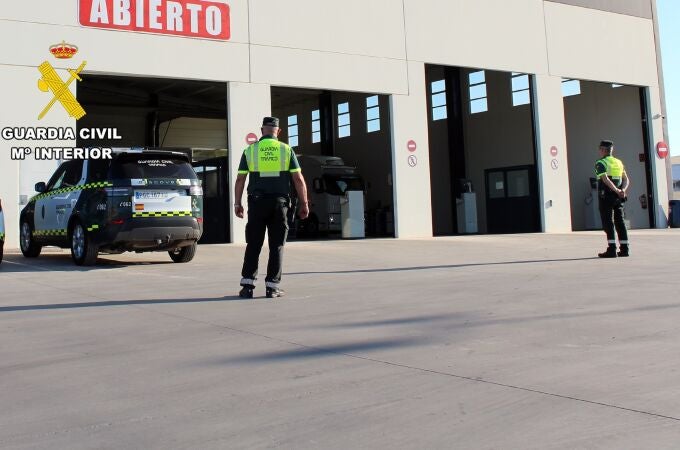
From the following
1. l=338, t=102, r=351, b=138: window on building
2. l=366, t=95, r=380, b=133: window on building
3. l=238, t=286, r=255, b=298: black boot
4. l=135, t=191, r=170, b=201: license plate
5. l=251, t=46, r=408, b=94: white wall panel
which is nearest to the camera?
l=238, t=286, r=255, b=298: black boot

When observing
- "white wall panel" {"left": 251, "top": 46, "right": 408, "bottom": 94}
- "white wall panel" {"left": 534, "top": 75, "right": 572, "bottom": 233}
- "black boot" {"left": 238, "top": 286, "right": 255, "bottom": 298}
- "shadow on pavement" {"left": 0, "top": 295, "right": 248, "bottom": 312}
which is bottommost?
"shadow on pavement" {"left": 0, "top": 295, "right": 248, "bottom": 312}

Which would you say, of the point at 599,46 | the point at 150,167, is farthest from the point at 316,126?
the point at 150,167

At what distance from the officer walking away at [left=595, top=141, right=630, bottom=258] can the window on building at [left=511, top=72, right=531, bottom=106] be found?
1750cm

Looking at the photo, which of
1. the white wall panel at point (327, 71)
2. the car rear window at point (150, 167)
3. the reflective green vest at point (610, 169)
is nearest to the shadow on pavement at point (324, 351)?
the car rear window at point (150, 167)

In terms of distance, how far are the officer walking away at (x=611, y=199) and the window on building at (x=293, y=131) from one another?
2738 centimetres

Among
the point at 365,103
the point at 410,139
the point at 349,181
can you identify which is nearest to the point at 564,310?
the point at 410,139

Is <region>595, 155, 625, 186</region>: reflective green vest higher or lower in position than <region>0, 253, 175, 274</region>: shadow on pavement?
higher

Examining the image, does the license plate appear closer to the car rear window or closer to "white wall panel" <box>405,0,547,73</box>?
the car rear window

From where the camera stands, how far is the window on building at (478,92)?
101 feet

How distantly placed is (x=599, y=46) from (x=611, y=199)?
15.3 metres

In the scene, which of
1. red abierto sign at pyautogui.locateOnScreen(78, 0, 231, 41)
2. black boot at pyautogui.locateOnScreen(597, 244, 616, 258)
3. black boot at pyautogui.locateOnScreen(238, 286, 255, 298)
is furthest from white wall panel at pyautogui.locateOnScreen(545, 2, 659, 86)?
black boot at pyautogui.locateOnScreen(238, 286, 255, 298)

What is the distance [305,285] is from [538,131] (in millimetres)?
16525

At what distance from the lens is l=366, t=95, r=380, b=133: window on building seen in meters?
33.5

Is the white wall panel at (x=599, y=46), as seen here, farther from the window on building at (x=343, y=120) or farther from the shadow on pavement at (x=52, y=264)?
the shadow on pavement at (x=52, y=264)
